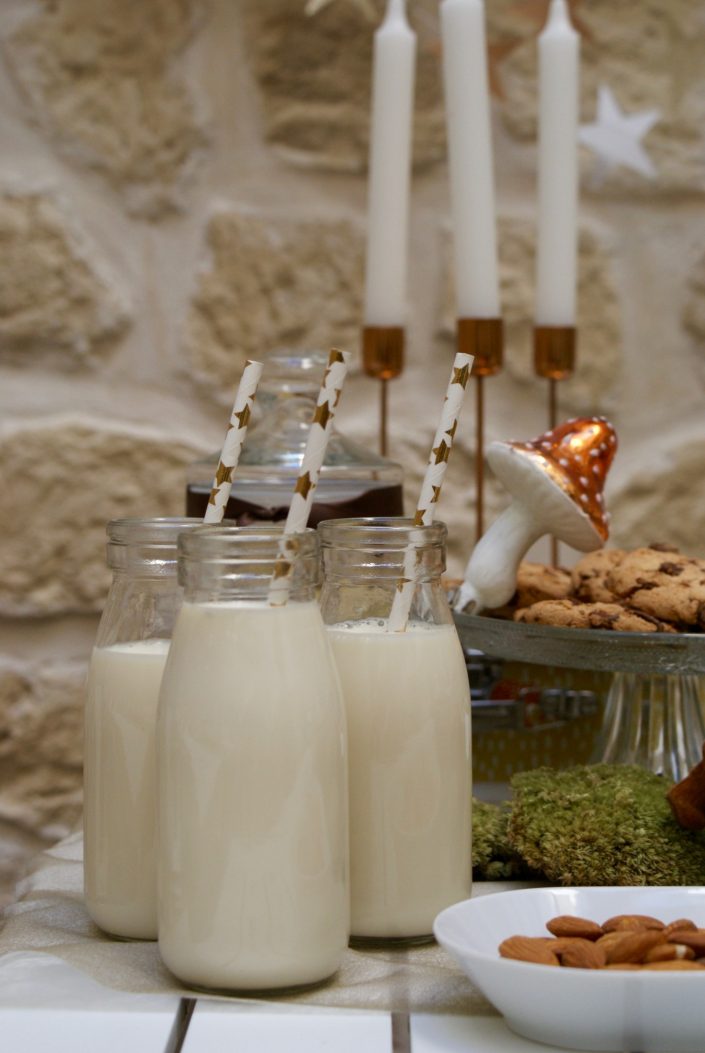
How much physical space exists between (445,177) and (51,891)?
3.55ft

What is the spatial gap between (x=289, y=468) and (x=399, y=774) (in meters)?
0.34

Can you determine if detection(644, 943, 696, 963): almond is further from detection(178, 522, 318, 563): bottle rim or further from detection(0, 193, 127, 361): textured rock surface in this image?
detection(0, 193, 127, 361): textured rock surface

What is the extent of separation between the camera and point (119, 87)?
→ 1532mm

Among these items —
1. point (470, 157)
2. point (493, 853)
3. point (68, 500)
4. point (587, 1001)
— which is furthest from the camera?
point (68, 500)

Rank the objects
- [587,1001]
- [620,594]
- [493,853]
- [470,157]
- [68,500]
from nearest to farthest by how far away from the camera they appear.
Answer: [587,1001] → [493,853] → [620,594] → [470,157] → [68,500]

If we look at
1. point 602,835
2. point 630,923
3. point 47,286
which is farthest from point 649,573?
point 47,286

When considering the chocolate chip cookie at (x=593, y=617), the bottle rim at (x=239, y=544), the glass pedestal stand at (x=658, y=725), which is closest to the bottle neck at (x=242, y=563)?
the bottle rim at (x=239, y=544)

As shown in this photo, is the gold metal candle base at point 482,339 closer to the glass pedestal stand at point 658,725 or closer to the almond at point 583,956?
the glass pedestal stand at point 658,725

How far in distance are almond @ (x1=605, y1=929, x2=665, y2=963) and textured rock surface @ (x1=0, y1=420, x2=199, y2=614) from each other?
101 centimetres

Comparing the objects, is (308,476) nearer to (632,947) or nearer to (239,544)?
(239,544)

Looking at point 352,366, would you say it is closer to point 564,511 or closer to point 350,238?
point 350,238

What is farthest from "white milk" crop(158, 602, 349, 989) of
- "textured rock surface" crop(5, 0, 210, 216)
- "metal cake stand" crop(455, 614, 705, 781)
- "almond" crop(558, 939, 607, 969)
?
"textured rock surface" crop(5, 0, 210, 216)

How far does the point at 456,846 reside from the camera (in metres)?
0.66

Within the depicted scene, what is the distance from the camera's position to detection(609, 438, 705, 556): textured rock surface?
63.9 inches
